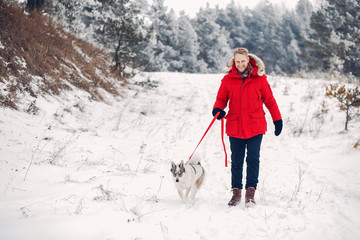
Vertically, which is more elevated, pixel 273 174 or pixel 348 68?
pixel 348 68

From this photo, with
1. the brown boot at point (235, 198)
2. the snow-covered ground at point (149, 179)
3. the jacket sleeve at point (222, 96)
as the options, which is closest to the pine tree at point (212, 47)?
the snow-covered ground at point (149, 179)

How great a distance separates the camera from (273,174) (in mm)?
4629

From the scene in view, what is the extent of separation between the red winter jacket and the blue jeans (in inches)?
5.3

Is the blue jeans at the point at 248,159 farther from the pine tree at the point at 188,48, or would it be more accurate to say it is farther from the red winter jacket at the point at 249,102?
the pine tree at the point at 188,48

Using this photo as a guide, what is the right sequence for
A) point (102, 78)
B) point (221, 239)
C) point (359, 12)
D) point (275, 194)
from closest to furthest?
point (221, 239), point (275, 194), point (102, 78), point (359, 12)

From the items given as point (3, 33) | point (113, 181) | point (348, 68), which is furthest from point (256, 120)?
point (348, 68)

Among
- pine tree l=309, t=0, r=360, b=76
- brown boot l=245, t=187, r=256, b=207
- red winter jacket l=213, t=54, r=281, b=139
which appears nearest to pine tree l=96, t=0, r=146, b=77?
red winter jacket l=213, t=54, r=281, b=139

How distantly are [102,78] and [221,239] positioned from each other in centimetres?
863

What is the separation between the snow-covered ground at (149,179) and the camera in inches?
102

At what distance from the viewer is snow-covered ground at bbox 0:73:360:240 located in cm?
258

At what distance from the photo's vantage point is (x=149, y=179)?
4.21 meters

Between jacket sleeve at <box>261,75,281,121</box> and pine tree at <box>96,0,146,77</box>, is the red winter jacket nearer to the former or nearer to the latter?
jacket sleeve at <box>261,75,281,121</box>

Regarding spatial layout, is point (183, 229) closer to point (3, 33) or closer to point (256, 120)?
point (256, 120)

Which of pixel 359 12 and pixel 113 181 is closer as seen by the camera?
pixel 113 181
